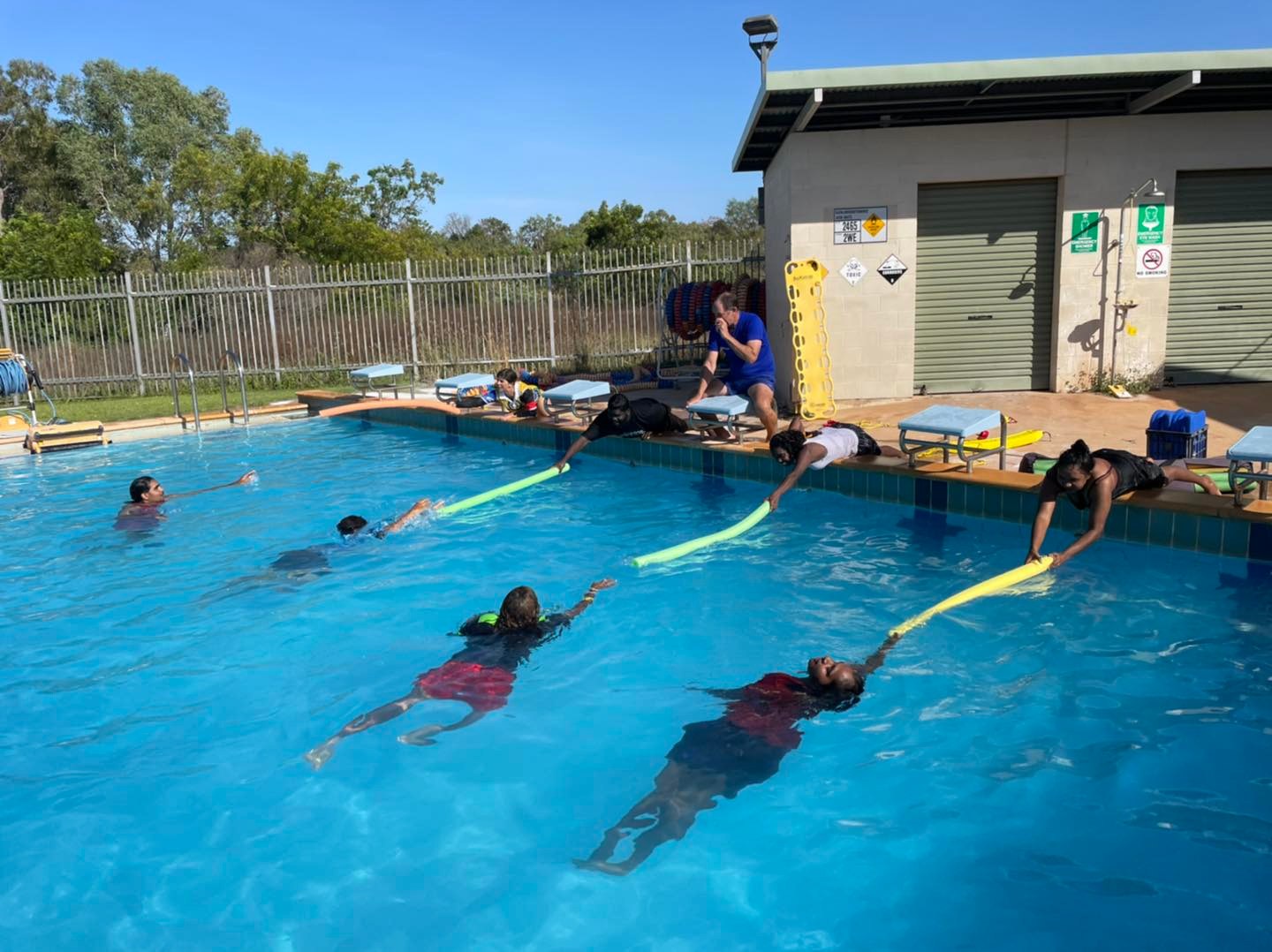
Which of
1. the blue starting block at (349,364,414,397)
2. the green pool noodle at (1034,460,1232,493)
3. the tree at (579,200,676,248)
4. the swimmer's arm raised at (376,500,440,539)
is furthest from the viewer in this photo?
the tree at (579,200,676,248)

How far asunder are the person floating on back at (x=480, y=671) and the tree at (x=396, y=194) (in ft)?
111

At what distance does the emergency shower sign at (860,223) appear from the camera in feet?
38.6

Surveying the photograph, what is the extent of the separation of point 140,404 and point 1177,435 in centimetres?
1561

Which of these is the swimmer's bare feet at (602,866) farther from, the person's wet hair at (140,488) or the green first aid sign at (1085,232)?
the green first aid sign at (1085,232)

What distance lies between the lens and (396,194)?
37.5 m

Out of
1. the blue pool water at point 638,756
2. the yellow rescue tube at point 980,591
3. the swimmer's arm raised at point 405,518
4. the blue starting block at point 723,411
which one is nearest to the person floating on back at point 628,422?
the blue starting block at point 723,411

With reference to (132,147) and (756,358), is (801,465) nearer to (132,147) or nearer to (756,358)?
(756,358)

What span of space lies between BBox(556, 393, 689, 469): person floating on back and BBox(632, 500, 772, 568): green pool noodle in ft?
6.93

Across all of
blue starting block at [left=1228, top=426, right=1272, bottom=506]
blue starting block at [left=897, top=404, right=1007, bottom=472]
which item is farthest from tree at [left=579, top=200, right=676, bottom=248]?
blue starting block at [left=1228, top=426, right=1272, bottom=506]

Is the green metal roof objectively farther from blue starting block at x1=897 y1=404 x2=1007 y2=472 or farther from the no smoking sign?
blue starting block at x1=897 y1=404 x2=1007 y2=472

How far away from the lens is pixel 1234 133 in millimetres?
11648

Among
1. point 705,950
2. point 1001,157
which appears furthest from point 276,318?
point 705,950

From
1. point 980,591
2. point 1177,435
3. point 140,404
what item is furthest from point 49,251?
point 1177,435

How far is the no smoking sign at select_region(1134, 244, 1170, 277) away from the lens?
11773mm
